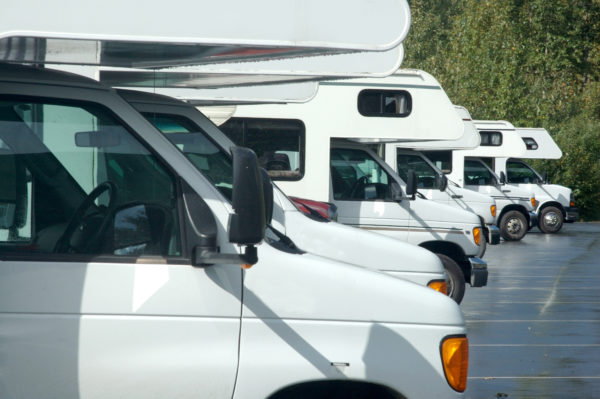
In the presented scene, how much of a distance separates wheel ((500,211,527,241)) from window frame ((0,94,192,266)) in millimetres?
21769

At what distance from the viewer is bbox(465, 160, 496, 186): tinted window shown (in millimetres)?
23844

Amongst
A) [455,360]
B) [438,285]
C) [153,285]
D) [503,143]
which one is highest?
[503,143]

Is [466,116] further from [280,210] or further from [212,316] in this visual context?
[212,316]

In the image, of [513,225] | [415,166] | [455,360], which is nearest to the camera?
[455,360]

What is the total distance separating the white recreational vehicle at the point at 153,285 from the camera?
138 inches

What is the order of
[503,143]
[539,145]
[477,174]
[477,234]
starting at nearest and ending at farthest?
[477,234], [477,174], [503,143], [539,145]

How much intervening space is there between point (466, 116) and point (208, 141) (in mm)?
15080

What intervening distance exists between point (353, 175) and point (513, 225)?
1341 centimetres

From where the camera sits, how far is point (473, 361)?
29.3 feet

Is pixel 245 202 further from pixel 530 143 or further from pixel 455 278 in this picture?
pixel 530 143

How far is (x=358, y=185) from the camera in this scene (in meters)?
12.3

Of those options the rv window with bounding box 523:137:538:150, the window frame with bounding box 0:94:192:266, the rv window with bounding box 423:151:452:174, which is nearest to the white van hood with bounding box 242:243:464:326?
the window frame with bounding box 0:94:192:266

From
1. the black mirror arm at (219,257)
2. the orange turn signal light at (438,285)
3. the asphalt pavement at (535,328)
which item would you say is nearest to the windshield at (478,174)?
the asphalt pavement at (535,328)

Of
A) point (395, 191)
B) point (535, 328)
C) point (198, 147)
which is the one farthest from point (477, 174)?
point (198, 147)
